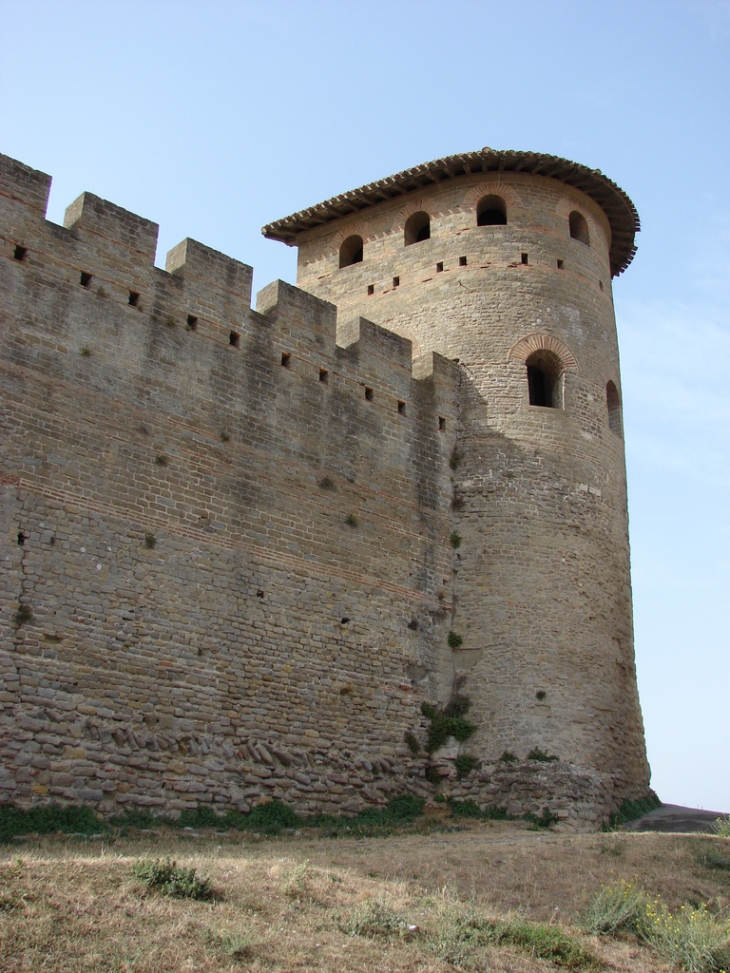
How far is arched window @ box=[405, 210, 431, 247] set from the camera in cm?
1653

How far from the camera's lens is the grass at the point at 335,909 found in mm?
5348

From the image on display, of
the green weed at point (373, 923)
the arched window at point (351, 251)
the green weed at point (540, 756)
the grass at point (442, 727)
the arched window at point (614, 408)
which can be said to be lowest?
the green weed at point (373, 923)

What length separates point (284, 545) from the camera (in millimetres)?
11961

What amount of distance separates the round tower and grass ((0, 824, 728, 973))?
405 cm

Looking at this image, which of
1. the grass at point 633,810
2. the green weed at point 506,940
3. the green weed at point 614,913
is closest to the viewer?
the green weed at point 506,940

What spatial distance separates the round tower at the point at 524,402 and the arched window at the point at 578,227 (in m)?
0.05

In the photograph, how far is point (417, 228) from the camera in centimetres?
1686

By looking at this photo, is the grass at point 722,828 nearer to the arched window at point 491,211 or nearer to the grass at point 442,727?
the grass at point 442,727

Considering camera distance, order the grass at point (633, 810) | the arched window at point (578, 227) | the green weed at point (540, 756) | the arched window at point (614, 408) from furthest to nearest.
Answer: the arched window at point (578, 227) → the arched window at point (614, 408) → the grass at point (633, 810) → the green weed at point (540, 756)

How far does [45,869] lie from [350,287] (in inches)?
478

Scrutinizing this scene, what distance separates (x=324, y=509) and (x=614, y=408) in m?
5.83

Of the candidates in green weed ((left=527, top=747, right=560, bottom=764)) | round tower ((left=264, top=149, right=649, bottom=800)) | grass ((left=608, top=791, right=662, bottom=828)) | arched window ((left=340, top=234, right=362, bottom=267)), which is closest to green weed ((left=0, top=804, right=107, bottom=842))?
round tower ((left=264, top=149, right=649, bottom=800))

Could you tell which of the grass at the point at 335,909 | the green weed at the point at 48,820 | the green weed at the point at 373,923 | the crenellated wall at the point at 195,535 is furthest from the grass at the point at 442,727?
the green weed at the point at 373,923

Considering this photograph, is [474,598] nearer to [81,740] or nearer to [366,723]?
[366,723]
